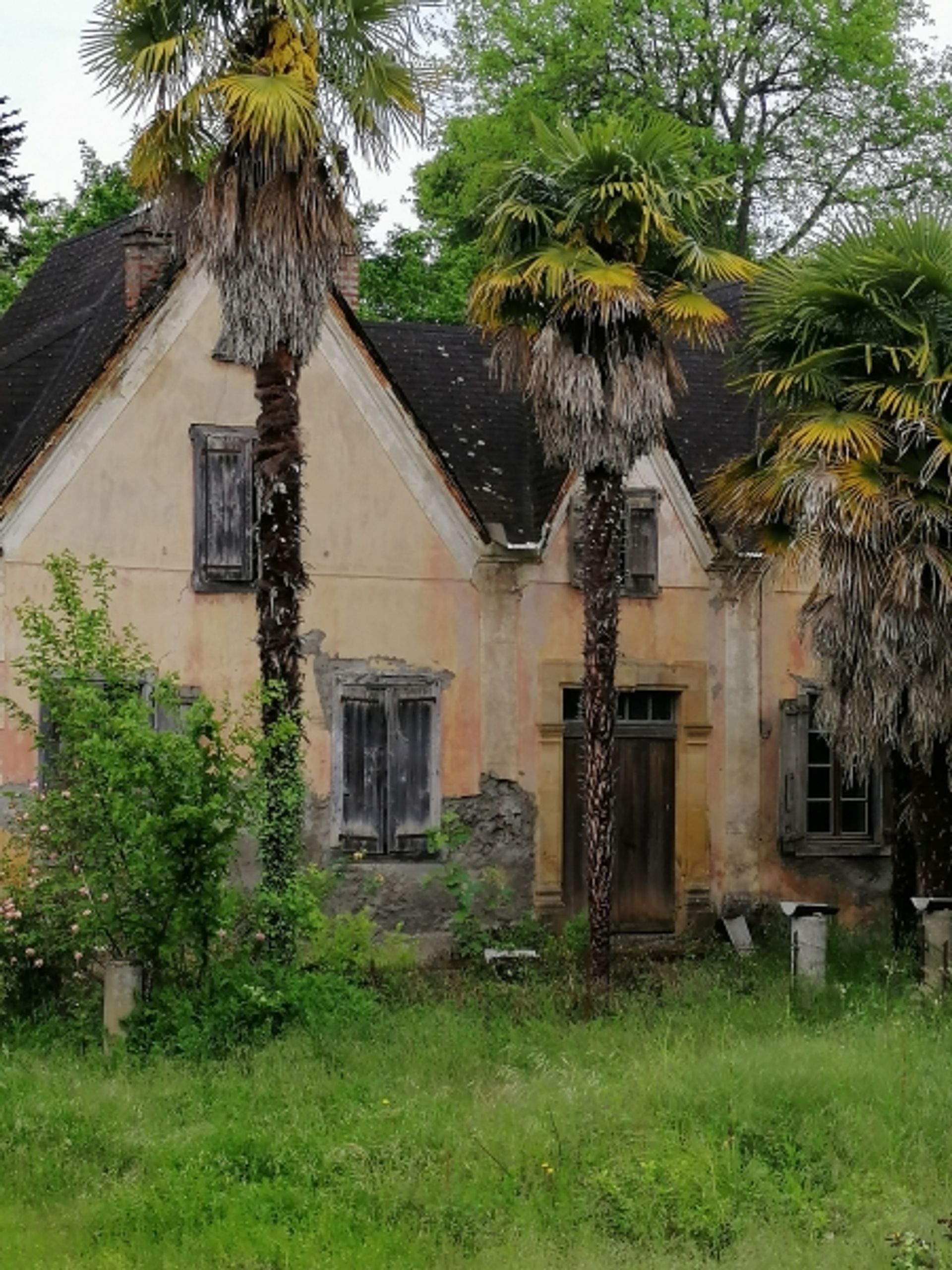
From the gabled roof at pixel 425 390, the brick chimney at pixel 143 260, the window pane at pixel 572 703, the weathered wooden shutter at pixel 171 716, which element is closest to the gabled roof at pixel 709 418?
the gabled roof at pixel 425 390

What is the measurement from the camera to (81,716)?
15.2 metres

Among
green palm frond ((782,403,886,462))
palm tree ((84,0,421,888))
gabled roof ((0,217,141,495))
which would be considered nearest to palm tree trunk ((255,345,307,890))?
palm tree ((84,0,421,888))

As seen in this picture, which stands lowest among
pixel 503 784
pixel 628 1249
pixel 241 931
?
pixel 628 1249

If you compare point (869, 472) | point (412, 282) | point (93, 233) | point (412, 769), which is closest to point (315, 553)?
point (412, 769)

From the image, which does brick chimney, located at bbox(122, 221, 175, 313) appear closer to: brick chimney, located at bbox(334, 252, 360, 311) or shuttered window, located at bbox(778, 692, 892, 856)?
brick chimney, located at bbox(334, 252, 360, 311)

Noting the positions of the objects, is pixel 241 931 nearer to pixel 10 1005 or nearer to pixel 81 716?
pixel 10 1005

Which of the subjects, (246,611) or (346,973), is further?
(246,611)

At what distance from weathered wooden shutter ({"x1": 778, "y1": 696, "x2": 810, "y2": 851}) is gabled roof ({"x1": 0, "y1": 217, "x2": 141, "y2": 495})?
8192 millimetres

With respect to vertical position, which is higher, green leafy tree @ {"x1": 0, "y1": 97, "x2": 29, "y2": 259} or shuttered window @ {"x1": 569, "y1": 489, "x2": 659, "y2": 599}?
green leafy tree @ {"x1": 0, "y1": 97, "x2": 29, "y2": 259}

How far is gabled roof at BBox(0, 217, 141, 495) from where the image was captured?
65.1 ft

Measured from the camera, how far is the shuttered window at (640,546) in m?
22.1

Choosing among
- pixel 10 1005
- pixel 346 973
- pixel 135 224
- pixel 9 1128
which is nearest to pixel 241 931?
pixel 346 973

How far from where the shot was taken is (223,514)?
20.2 meters

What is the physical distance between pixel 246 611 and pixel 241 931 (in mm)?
3329
